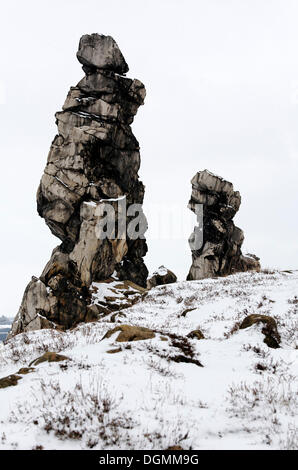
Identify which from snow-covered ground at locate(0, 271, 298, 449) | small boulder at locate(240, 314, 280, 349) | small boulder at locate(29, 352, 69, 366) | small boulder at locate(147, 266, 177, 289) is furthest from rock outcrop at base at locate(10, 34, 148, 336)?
small boulder at locate(29, 352, 69, 366)

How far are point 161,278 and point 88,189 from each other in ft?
51.6

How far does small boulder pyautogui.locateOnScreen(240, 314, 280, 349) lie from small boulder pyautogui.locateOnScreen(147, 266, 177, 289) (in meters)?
34.1

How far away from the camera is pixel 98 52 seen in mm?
43594

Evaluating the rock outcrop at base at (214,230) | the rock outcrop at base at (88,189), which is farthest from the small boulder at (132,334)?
the rock outcrop at base at (214,230)

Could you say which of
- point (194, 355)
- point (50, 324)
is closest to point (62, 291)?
point (50, 324)

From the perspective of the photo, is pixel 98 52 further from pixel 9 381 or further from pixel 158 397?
pixel 158 397

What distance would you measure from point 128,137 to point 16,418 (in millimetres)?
43472

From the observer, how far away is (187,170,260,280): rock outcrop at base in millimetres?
49938

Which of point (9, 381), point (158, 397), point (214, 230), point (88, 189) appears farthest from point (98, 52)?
point (158, 397)

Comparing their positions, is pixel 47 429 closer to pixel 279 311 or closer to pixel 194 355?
pixel 194 355

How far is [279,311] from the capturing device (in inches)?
513

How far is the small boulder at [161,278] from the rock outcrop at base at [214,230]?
739 cm

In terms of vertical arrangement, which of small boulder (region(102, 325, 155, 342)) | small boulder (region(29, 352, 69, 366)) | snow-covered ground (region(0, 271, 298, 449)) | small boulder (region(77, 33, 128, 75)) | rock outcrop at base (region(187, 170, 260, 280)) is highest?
small boulder (region(77, 33, 128, 75))

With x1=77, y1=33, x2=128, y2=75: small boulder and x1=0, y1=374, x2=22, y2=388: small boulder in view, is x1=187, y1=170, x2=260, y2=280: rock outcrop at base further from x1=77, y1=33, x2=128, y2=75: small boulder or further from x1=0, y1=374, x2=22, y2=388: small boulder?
x1=0, y1=374, x2=22, y2=388: small boulder
